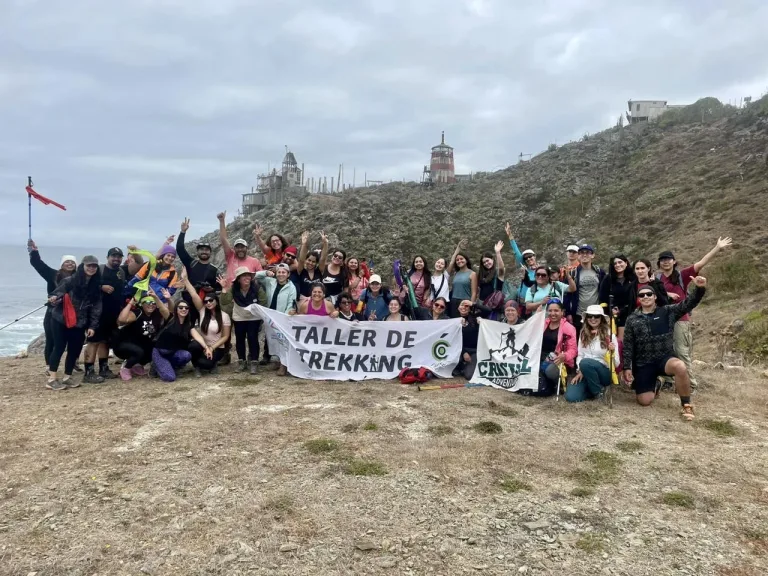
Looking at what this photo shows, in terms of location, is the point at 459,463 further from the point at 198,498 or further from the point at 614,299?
the point at 614,299

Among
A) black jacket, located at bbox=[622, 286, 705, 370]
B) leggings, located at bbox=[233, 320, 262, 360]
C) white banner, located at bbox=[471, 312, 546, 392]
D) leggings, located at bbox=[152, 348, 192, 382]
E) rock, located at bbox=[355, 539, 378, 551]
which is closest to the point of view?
rock, located at bbox=[355, 539, 378, 551]

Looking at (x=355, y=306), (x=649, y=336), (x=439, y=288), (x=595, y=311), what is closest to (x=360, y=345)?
(x=355, y=306)

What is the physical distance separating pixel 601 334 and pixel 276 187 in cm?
4722

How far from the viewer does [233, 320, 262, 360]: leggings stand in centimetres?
954

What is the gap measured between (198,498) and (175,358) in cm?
490

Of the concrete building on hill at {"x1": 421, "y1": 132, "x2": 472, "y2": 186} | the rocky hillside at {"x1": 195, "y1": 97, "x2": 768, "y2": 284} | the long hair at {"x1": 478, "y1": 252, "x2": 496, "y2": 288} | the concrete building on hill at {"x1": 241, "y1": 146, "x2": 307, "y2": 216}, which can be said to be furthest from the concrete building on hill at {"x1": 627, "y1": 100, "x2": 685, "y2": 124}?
the long hair at {"x1": 478, "y1": 252, "x2": 496, "y2": 288}

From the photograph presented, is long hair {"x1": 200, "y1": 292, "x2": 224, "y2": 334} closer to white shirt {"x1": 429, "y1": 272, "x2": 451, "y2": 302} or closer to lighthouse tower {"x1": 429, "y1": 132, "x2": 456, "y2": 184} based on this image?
white shirt {"x1": 429, "y1": 272, "x2": 451, "y2": 302}

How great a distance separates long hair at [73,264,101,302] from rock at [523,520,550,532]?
24.6 ft

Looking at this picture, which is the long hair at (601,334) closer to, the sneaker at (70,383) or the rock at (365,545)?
the rock at (365,545)

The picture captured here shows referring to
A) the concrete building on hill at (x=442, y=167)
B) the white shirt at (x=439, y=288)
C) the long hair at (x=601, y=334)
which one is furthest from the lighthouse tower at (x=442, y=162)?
the long hair at (x=601, y=334)

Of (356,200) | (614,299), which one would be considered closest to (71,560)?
(614,299)

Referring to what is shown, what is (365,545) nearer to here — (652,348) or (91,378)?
(652,348)

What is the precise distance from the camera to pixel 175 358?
915 centimetres

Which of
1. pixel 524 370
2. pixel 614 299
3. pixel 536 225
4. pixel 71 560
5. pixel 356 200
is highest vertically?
pixel 356 200
